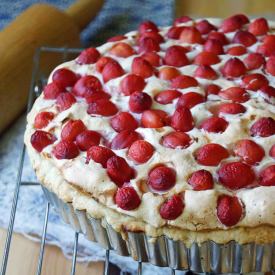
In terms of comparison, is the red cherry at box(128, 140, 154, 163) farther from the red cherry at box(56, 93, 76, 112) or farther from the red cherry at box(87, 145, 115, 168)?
the red cherry at box(56, 93, 76, 112)

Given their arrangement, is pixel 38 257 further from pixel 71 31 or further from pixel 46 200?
pixel 71 31

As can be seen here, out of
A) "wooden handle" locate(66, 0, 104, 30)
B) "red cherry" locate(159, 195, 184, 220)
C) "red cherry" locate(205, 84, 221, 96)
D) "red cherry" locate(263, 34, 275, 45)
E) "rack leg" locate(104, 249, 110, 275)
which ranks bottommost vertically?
"rack leg" locate(104, 249, 110, 275)

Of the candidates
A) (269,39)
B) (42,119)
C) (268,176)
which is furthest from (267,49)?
(42,119)

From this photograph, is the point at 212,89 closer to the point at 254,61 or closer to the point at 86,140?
the point at 254,61

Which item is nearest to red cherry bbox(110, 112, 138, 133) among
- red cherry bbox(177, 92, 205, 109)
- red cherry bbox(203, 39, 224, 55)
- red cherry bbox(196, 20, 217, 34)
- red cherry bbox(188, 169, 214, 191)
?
red cherry bbox(177, 92, 205, 109)

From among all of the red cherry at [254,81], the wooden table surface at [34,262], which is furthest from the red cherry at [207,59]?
the wooden table surface at [34,262]

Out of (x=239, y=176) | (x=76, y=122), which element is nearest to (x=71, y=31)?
(x=76, y=122)

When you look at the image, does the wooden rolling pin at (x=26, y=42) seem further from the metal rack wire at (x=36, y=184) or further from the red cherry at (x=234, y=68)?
the red cherry at (x=234, y=68)
